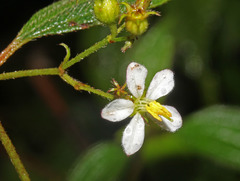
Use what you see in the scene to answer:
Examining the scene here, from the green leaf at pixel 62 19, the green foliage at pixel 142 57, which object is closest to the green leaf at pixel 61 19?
the green leaf at pixel 62 19

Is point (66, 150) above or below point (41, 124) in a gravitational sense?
below

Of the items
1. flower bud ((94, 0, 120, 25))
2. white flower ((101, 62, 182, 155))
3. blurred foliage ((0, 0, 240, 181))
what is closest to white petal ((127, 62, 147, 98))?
white flower ((101, 62, 182, 155))

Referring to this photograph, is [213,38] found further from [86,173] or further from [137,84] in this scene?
[137,84]

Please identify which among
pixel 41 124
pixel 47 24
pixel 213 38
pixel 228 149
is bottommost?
pixel 228 149

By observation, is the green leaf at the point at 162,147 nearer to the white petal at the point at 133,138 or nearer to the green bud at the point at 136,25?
the white petal at the point at 133,138

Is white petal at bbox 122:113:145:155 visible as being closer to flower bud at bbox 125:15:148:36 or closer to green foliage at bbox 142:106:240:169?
flower bud at bbox 125:15:148:36

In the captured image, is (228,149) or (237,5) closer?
(228,149)

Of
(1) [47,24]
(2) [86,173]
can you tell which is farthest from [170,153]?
(1) [47,24]
